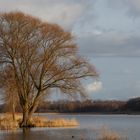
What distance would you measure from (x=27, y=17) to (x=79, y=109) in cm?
9327

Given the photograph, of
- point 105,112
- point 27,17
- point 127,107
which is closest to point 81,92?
point 27,17

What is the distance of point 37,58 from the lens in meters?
49.8

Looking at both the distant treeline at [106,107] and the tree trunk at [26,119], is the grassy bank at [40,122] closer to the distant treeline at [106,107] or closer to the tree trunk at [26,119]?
the tree trunk at [26,119]

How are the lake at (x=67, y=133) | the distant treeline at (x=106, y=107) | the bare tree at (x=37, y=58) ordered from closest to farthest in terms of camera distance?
the lake at (x=67, y=133), the bare tree at (x=37, y=58), the distant treeline at (x=106, y=107)

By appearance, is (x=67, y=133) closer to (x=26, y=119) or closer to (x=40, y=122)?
(x=40, y=122)

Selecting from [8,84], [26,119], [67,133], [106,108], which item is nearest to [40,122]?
[26,119]

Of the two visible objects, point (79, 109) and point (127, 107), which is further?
point (79, 109)

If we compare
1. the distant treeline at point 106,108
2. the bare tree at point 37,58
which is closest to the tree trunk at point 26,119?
the bare tree at point 37,58

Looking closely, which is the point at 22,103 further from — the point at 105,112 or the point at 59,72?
the point at 105,112

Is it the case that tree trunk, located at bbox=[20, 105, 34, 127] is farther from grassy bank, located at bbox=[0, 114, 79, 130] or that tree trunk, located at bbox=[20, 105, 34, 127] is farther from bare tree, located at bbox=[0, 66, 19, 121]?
bare tree, located at bbox=[0, 66, 19, 121]

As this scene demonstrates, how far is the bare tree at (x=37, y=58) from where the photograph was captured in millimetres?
48031

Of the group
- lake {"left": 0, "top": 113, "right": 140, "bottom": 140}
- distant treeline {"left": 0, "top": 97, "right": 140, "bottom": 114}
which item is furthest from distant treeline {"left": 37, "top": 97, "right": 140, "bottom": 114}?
lake {"left": 0, "top": 113, "right": 140, "bottom": 140}

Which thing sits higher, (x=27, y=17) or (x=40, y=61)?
(x=27, y=17)

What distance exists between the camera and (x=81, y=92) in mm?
50438
